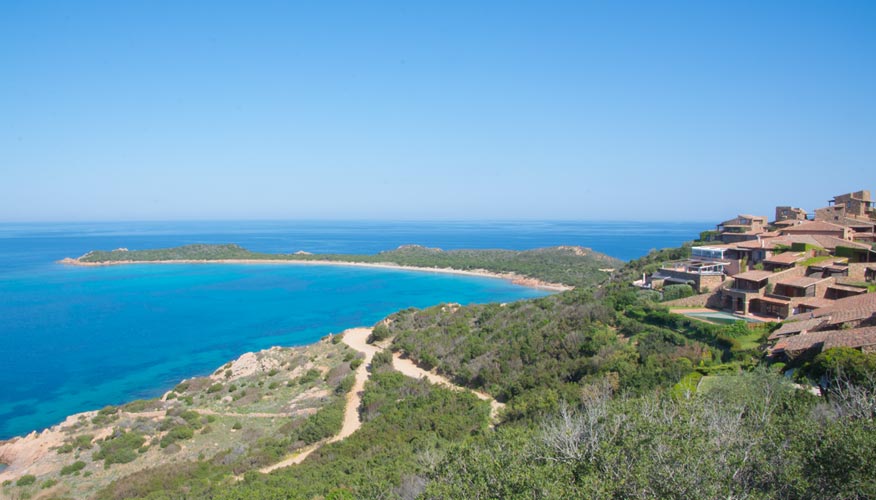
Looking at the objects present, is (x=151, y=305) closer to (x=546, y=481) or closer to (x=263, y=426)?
(x=263, y=426)

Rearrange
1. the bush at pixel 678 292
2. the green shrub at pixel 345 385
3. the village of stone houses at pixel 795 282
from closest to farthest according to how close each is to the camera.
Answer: the village of stone houses at pixel 795 282
the green shrub at pixel 345 385
the bush at pixel 678 292

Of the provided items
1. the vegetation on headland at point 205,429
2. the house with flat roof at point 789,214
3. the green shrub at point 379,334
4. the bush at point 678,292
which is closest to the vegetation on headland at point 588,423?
the vegetation on headland at point 205,429

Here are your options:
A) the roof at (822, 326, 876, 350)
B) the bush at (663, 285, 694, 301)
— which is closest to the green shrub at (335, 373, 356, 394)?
the bush at (663, 285, 694, 301)

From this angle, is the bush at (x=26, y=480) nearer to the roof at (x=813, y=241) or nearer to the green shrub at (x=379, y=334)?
the green shrub at (x=379, y=334)

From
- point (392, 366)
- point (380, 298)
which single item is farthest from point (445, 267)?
point (392, 366)

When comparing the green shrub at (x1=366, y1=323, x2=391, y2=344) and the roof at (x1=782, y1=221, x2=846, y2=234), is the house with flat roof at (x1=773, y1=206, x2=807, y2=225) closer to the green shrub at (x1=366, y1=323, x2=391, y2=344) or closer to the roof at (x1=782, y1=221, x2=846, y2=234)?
the roof at (x1=782, y1=221, x2=846, y2=234)

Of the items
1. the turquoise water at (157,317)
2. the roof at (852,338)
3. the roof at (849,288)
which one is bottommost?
the turquoise water at (157,317)
